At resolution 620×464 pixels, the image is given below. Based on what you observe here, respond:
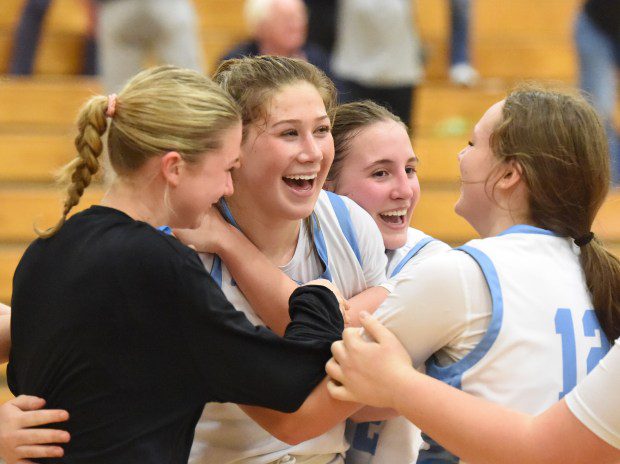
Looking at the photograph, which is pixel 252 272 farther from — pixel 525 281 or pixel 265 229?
pixel 525 281

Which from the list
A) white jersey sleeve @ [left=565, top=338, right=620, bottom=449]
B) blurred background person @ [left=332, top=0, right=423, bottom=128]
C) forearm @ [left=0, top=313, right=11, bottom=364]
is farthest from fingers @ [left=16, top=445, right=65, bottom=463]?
blurred background person @ [left=332, top=0, right=423, bottom=128]

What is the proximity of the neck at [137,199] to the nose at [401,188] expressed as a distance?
723mm

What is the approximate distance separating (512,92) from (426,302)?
1.56ft

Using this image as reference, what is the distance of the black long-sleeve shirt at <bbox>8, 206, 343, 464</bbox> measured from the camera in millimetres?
1590

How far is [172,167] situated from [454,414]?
2.05 feet

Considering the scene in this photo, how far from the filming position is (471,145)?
1.89m

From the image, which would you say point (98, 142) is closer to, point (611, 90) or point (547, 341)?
point (547, 341)

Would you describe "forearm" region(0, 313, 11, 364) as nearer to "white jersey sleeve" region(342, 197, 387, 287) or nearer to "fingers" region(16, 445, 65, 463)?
"fingers" region(16, 445, 65, 463)

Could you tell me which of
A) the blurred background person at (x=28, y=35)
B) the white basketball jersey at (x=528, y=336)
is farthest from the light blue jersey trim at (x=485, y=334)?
the blurred background person at (x=28, y=35)

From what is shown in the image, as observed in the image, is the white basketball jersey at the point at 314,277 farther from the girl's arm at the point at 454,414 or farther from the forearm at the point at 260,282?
the girl's arm at the point at 454,414

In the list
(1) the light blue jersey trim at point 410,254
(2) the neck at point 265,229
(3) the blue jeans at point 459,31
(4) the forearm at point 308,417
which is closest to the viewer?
(4) the forearm at point 308,417

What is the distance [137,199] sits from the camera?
1703mm

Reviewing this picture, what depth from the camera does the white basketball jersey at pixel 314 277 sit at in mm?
1956

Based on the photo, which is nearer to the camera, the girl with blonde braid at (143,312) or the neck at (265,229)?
the girl with blonde braid at (143,312)
